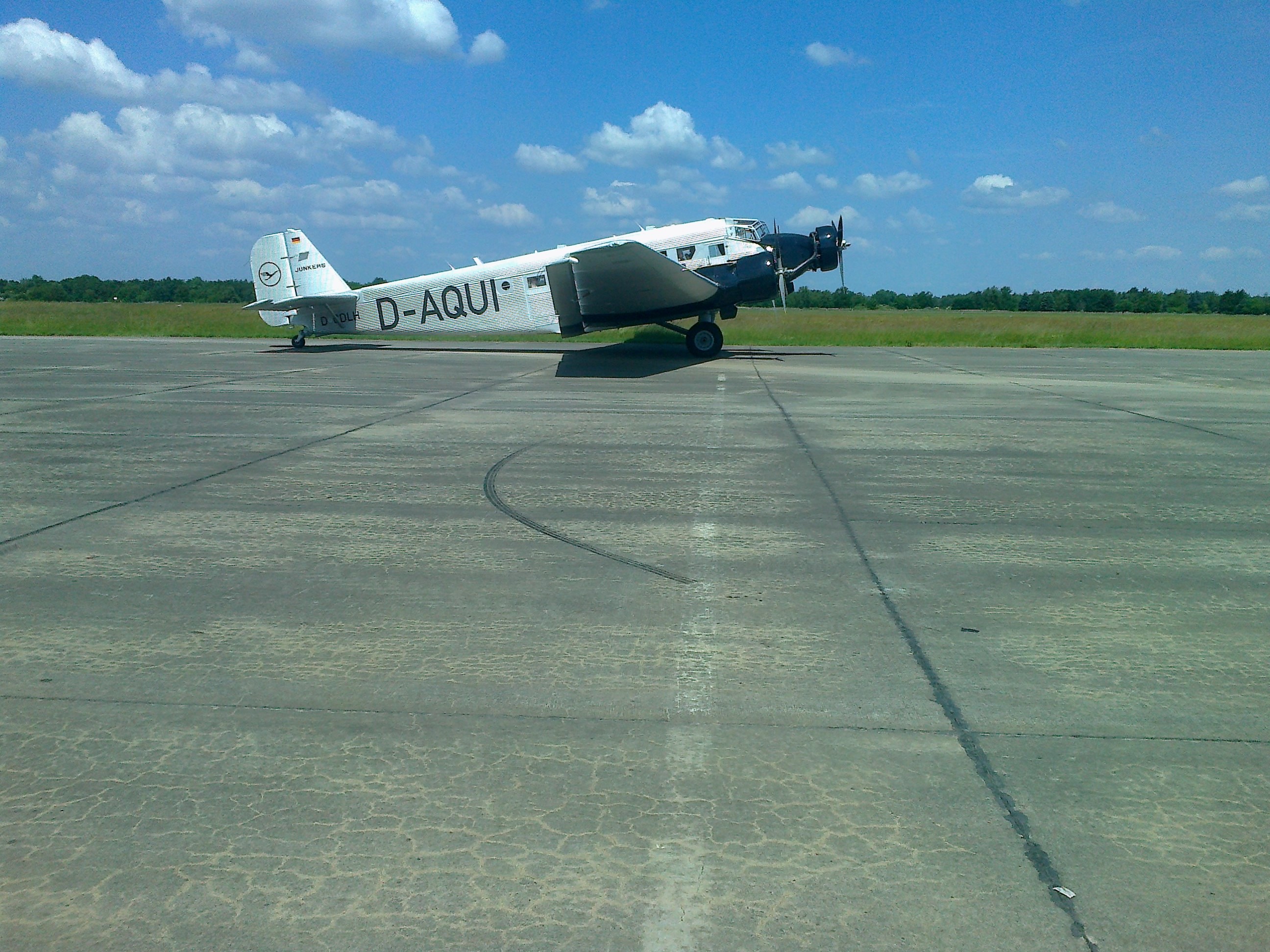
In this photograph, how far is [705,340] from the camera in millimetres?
24156

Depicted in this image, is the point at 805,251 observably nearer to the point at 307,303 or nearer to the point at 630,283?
the point at 630,283

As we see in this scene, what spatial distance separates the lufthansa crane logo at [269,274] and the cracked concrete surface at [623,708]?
20539 millimetres

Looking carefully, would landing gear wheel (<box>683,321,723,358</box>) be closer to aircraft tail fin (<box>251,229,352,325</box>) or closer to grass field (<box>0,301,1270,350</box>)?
grass field (<box>0,301,1270,350</box>)

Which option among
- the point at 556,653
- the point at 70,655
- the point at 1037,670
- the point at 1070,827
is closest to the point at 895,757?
the point at 1070,827

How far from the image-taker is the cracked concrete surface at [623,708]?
2705mm

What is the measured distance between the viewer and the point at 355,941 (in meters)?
2.53

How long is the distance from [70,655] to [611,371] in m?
17.3

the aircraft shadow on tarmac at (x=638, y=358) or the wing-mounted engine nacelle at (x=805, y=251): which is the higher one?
the wing-mounted engine nacelle at (x=805, y=251)

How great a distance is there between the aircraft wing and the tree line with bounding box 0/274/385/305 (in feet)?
Answer: 286

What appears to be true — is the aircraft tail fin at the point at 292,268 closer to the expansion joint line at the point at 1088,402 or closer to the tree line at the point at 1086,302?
the expansion joint line at the point at 1088,402

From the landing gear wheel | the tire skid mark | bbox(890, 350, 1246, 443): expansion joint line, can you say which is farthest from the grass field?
the tire skid mark

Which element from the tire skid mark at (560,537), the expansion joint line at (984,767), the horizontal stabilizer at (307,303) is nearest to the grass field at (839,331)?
the horizontal stabilizer at (307,303)

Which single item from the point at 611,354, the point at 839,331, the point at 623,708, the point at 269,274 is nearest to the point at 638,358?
the point at 611,354

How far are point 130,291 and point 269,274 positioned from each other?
99656 mm
